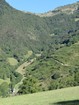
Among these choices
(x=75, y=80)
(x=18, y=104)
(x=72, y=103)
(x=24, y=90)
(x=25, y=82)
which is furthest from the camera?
(x=75, y=80)

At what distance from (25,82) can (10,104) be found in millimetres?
59028

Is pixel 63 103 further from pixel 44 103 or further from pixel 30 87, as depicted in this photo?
pixel 30 87

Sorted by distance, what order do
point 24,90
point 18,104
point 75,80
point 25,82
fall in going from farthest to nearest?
1. point 75,80
2. point 25,82
3. point 24,90
4. point 18,104

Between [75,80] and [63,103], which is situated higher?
[63,103]

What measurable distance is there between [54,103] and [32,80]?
64.5 metres

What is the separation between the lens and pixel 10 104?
3809 centimetres

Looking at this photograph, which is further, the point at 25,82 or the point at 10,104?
the point at 25,82

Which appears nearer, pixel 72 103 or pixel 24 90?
pixel 72 103

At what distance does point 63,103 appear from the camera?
35.3 m

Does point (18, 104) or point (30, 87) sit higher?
point (18, 104)

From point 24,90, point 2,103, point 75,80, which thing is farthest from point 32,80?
point 2,103

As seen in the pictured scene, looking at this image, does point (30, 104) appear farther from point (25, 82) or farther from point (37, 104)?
point (25, 82)

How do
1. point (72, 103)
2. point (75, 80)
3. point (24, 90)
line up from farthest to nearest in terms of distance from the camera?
point (75, 80) < point (24, 90) < point (72, 103)

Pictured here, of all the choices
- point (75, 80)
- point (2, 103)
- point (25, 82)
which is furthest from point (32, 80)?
point (2, 103)
